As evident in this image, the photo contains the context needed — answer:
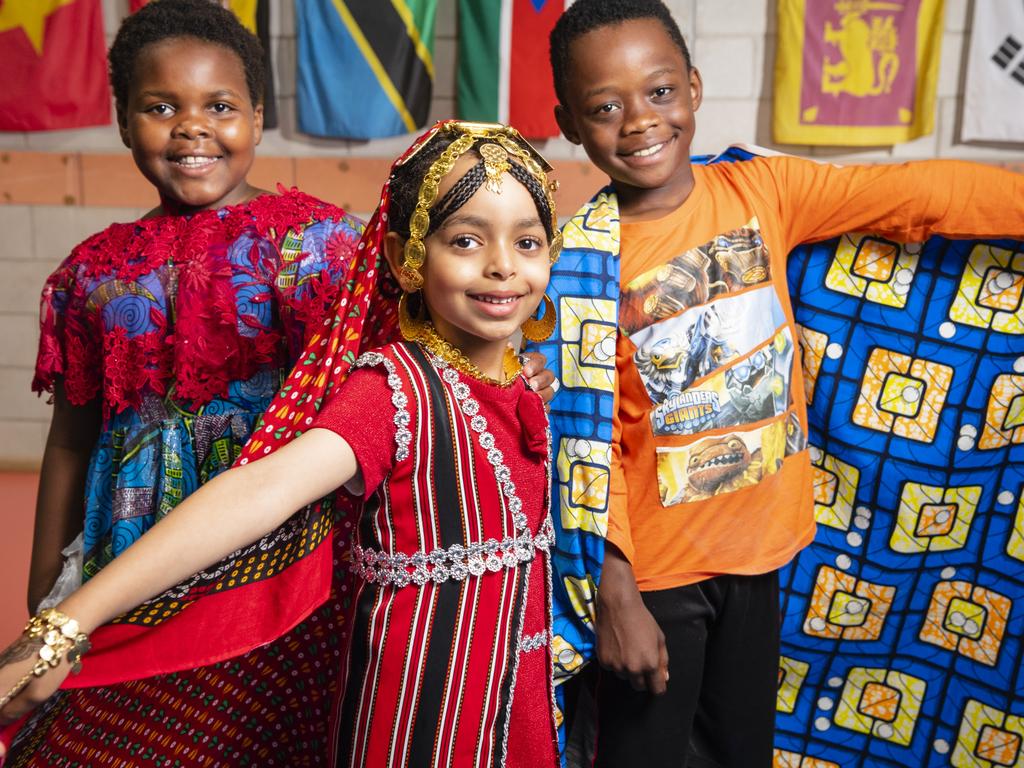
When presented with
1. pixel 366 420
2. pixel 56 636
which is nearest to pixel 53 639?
pixel 56 636

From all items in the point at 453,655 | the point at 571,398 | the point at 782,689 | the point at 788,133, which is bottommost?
the point at 782,689

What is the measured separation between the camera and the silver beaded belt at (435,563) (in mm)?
1272

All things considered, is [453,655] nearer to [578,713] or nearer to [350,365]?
[350,365]

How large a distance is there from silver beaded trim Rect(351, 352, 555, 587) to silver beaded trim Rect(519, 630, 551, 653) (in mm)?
135

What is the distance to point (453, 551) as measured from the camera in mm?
1277

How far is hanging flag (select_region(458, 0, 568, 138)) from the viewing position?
4.01 m

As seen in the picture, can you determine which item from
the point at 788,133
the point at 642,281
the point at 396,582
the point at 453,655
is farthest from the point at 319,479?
the point at 788,133

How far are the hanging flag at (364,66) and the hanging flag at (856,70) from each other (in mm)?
1515

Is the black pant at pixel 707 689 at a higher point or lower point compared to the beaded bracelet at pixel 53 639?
lower

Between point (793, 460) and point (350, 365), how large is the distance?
2.86 ft

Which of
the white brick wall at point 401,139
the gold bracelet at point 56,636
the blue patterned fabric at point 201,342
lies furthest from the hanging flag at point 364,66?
the gold bracelet at point 56,636

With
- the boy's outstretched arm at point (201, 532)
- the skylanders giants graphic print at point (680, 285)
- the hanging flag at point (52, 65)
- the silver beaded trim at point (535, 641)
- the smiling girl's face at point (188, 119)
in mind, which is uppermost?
the hanging flag at point (52, 65)

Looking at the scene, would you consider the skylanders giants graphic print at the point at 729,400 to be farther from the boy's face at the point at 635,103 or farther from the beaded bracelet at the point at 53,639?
the beaded bracelet at the point at 53,639

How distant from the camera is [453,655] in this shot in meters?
1.29
